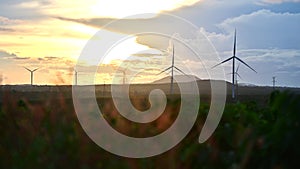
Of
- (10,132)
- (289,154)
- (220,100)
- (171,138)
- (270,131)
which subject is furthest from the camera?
(220,100)

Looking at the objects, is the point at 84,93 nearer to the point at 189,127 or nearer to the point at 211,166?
the point at 189,127

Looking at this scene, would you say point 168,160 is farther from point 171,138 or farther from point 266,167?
point 266,167

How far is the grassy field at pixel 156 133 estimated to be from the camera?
5531 millimetres

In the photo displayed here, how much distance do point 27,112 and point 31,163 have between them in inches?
70.2

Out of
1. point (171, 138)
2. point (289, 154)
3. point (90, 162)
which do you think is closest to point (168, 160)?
point (171, 138)

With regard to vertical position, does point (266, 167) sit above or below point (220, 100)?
below

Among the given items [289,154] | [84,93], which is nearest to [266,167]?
[289,154]

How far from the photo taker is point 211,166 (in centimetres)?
577

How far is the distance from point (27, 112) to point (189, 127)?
2.53 m

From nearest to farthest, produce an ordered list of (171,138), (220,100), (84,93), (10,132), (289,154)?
(289,154) < (171,138) < (10,132) < (220,100) < (84,93)

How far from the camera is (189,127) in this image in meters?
6.81

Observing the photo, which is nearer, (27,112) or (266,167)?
(266,167)

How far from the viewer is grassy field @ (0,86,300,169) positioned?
553 cm

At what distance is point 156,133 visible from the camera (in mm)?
6566
